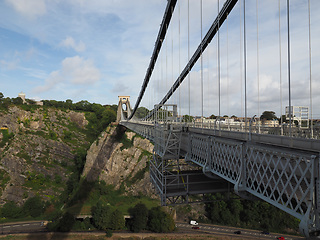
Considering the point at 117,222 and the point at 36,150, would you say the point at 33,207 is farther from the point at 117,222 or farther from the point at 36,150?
the point at 36,150

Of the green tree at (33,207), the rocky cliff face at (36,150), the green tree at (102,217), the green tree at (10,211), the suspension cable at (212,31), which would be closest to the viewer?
the suspension cable at (212,31)

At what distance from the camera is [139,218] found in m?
33.8

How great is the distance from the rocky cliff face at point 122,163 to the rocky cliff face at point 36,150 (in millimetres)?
10617

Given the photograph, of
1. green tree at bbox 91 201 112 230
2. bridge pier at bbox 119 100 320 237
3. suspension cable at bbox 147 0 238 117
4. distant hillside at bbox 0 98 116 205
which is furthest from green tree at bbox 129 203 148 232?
bridge pier at bbox 119 100 320 237

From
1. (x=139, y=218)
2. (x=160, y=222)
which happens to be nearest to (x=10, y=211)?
(x=139, y=218)

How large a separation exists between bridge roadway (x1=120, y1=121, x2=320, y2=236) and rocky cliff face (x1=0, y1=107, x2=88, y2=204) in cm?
4838

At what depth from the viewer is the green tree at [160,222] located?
33.3 meters

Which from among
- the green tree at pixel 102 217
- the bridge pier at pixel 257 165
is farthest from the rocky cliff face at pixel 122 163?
the bridge pier at pixel 257 165

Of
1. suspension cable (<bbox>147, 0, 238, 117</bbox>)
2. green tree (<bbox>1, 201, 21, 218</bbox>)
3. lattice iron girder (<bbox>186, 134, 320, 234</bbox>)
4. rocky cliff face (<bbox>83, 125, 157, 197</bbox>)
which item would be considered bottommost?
green tree (<bbox>1, 201, 21, 218</bbox>)

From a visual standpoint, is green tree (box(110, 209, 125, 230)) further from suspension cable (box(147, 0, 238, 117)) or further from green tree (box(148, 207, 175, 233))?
suspension cable (box(147, 0, 238, 117))

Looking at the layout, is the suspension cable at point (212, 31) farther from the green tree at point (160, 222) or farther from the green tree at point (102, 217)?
the green tree at point (102, 217)

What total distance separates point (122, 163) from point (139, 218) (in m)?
17.6

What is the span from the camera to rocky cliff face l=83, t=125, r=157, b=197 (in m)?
43.6

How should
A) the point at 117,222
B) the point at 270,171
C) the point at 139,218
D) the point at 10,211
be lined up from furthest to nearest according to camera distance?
1. the point at 10,211
2. the point at 139,218
3. the point at 117,222
4. the point at 270,171
